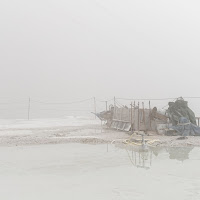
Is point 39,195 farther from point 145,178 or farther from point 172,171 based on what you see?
point 172,171

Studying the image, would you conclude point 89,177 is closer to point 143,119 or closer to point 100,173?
point 100,173

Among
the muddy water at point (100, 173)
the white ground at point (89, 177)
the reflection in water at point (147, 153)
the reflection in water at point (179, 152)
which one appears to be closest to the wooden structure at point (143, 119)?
the reflection in water at point (147, 153)

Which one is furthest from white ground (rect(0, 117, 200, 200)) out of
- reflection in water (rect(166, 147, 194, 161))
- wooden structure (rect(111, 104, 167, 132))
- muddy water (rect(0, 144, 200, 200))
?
wooden structure (rect(111, 104, 167, 132))

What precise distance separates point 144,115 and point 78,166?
9453 mm

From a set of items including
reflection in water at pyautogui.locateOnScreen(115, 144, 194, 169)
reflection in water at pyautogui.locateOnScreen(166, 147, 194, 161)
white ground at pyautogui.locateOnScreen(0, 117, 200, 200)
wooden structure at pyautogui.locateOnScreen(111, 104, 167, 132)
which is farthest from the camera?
wooden structure at pyautogui.locateOnScreen(111, 104, 167, 132)

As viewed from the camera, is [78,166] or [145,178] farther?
[78,166]

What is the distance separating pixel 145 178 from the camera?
739 centimetres

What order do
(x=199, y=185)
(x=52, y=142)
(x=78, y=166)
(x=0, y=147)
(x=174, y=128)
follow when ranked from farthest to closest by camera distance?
(x=174, y=128) < (x=52, y=142) < (x=0, y=147) < (x=78, y=166) < (x=199, y=185)

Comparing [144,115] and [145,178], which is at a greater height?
[144,115]

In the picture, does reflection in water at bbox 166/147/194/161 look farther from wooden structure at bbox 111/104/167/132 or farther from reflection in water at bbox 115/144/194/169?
wooden structure at bbox 111/104/167/132

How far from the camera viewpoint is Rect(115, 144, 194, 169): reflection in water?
940 cm

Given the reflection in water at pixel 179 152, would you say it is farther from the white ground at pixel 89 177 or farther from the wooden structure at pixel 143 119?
the wooden structure at pixel 143 119

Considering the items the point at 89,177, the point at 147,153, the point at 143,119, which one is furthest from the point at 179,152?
the point at 143,119

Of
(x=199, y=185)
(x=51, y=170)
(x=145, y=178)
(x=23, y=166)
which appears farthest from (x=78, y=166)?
(x=199, y=185)
